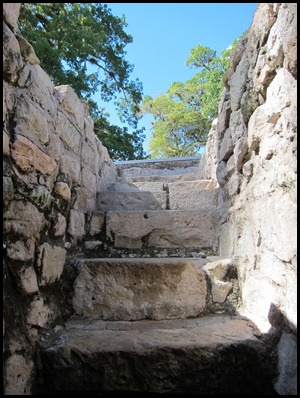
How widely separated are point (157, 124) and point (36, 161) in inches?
427

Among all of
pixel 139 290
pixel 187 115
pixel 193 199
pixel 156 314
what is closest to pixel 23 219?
pixel 139 290

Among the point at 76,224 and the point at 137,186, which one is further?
the point at 137,186

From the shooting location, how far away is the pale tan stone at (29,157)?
3.76 ft

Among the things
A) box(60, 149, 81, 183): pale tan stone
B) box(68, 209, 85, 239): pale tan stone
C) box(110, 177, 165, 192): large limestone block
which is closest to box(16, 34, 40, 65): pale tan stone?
box(60, 149, 81, 183): pale tan stone

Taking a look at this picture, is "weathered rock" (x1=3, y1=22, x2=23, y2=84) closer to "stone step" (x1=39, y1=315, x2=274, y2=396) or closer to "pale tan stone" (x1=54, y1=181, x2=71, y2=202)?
"pale tan stone" (x1=54, y1=181, x2=71, y2=202)

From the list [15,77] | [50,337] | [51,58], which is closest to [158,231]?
[50,337]

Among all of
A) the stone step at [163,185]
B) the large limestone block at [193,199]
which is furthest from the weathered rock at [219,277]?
the stone step at [163,185]

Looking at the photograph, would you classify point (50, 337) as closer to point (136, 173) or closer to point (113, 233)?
point (113, 233)

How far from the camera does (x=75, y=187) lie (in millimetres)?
1765

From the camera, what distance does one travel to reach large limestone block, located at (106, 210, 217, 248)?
6.17 feet

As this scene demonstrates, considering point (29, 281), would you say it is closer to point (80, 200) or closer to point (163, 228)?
point (80, 200)

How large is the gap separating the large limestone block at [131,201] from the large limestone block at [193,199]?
78 mm

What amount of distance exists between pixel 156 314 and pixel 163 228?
0.61 metres

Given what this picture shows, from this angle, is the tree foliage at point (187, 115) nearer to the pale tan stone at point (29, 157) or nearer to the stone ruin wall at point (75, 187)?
the stone ruin wall at point (75, 187)
